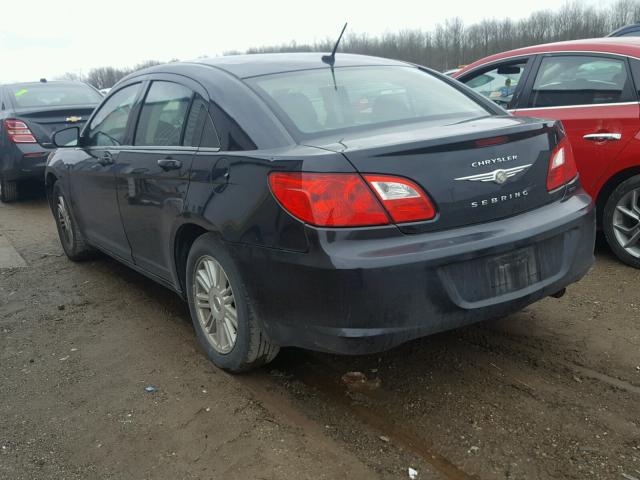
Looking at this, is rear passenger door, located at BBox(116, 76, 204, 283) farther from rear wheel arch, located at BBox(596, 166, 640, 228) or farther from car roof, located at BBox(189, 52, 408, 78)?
rear wheel arch, located at BBox(596, 166, 640, 228)

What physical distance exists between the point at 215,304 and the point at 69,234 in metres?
2.87

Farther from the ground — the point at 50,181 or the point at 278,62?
the point at 278,62

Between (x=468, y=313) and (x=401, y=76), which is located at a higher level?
(x=401, y=76)

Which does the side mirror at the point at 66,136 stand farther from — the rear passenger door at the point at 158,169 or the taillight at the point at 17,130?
the taillight at the point at 17,130

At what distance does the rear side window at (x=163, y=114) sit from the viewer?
11.4 feet

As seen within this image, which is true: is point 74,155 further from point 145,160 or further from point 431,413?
point 431,413

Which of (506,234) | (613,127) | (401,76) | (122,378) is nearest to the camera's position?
(506,234)

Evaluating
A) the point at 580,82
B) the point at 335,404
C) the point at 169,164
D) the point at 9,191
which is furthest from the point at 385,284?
the point at 9,191

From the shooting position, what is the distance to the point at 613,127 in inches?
178

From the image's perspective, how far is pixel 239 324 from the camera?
9.84 ft

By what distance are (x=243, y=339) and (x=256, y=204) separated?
722mm

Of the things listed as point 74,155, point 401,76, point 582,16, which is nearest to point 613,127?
point 401,76

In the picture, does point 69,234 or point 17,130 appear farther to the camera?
point 17,130

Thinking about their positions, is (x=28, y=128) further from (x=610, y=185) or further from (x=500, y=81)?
(x=610, y=185)
